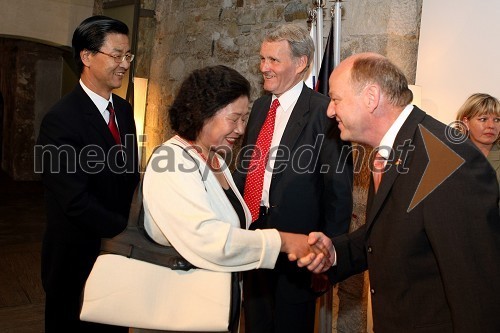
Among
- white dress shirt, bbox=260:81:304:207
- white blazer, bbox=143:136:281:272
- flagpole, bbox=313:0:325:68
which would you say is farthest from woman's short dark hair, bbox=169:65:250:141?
flagpole, bbox=313:0:325:68

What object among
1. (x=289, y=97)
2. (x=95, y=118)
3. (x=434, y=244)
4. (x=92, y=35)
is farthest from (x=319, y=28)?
(x=434, y=244)

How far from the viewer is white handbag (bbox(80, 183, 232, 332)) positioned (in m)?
1.71

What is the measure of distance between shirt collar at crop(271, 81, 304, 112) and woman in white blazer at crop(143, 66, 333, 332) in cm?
98

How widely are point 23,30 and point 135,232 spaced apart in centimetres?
593

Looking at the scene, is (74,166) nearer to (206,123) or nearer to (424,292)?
(206,123)

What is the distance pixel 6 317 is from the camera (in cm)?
387

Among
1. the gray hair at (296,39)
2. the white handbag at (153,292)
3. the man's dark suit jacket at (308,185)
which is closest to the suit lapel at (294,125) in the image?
the man's dark suit jacket at (308,185)

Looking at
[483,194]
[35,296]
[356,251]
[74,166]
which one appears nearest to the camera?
[483,194]

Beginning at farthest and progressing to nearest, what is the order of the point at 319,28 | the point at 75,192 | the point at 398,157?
the point at 319,28, the point at 75,192, the point at 398,157

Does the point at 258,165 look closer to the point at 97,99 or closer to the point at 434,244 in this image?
the point at 97,99

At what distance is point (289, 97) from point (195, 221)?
148 centimetres

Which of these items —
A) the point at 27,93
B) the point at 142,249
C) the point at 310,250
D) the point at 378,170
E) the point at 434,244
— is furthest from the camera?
the point at 27,93

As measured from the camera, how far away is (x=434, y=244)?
147 cm

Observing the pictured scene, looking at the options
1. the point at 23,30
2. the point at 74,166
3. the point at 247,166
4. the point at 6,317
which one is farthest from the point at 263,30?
the point at 23,30
